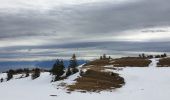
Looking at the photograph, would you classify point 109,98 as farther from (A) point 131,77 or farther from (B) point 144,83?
(A) point 131,77

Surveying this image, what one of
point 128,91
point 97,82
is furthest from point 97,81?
point 128,91

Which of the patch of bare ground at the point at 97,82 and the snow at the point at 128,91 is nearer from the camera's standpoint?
the snow at the point at 128,91

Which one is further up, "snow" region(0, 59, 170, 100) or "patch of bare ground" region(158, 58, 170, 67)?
"patch of bare ground" region(158, 58, 170, 67)

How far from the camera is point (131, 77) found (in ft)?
368

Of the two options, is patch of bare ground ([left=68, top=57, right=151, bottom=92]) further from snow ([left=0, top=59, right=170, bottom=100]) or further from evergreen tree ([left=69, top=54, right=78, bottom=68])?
evergreen tree ([left=69, top=54, right=78, bottom=68])

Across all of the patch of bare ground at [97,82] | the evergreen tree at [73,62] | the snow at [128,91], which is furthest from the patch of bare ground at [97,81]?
the evergreen tree at [73,62]

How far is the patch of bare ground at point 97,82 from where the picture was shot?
93812mm

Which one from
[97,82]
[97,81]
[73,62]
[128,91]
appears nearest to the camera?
[128,91]

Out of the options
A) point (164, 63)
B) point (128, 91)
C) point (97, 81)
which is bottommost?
point (128, 91)

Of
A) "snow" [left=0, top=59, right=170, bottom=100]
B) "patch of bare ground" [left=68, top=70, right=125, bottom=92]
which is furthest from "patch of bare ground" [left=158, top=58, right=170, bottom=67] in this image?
"patch of bare ground" [left=68, top=70, right=125, bottom=92]

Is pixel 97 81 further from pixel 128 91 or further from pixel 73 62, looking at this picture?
pixel 73 62

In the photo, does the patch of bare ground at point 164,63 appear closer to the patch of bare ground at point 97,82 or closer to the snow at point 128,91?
the snow at point 128,91

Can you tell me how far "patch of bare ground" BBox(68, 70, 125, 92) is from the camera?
93.8 metres

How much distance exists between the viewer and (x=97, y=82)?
105 meters
